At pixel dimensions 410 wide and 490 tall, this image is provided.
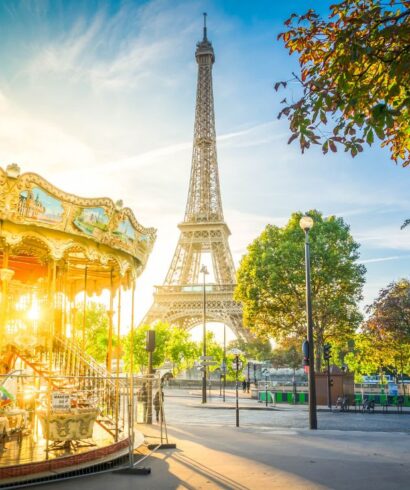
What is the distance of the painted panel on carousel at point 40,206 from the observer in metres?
10.3

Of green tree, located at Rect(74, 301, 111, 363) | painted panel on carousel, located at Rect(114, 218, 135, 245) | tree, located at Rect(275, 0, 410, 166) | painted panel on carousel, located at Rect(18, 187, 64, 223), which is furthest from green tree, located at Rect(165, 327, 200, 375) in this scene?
tree, located at Rect(275, 0, 410, 166)

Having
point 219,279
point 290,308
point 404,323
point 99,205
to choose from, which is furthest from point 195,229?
point 99,205

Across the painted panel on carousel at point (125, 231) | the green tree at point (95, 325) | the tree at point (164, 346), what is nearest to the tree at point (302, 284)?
the green tree at point (95, 325)

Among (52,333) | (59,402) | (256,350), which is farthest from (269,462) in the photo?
(256,350)

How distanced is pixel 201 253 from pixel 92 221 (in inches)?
2086

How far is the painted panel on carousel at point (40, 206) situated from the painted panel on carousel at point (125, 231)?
1637 millimetres

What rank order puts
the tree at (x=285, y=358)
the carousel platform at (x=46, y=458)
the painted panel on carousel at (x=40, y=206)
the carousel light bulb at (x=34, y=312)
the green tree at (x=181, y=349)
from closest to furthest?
the carousel platform at (x=46, y=458)
the painted panel on carousel at (x=40, y=206)
the carousel light bulb at (x=34, y=312)
the green tree at (x=181, y=349)
the tree at (x=285, y=358)

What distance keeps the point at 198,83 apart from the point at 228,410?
180ft

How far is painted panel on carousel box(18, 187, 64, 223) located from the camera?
1027cm

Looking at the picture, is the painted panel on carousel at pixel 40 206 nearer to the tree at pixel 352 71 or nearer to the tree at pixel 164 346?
the tree at pixel 352 71

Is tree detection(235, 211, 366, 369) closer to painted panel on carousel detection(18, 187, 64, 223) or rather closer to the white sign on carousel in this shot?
painted panel on carousel detection(18, 187, 64, 223)

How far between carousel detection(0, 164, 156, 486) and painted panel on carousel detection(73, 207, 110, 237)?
2cm

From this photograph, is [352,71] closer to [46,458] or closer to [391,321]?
[46,458]

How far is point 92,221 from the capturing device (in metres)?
11.5
